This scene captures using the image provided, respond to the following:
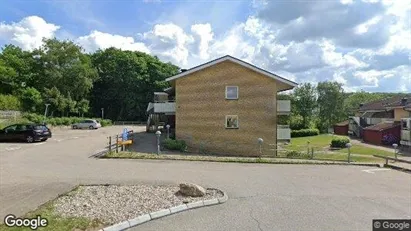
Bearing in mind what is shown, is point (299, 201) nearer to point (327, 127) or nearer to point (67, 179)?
point (67, 179)

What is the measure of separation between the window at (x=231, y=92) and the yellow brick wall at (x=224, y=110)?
11.0 inches

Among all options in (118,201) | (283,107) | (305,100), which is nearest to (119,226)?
(118,201)

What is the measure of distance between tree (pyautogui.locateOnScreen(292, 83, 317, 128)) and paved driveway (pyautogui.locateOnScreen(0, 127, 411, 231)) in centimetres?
5185

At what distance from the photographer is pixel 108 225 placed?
6316mm

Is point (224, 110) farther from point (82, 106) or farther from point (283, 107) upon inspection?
point (82, 106)

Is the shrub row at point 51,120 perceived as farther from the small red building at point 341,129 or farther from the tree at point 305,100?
the small red building at point 341,129

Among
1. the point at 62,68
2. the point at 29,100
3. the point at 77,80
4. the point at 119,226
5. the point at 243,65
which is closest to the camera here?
the point at 119,226

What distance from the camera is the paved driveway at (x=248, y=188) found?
704 cm

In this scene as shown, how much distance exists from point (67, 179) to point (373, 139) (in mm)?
40771

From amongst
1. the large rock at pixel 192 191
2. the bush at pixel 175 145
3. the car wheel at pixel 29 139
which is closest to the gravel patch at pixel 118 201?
the large rock at pixel 192 191

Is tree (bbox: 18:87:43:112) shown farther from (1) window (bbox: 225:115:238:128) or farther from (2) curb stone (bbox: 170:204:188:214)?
(2) curb stone (bbox: 170:204:188:214)

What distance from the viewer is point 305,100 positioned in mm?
68625

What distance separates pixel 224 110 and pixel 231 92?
1502mm

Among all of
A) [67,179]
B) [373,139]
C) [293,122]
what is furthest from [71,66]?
[67,179]
